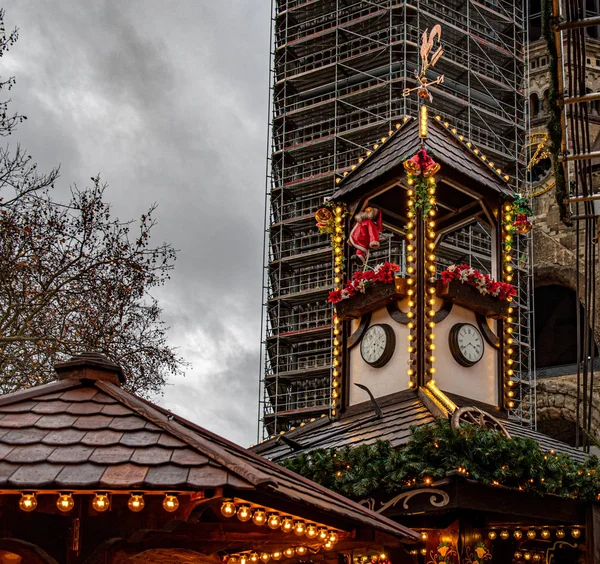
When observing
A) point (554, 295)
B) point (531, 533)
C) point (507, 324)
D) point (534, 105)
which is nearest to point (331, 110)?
point (534, 105)

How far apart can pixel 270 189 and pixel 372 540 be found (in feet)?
91.3

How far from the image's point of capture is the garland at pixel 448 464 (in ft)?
29.6

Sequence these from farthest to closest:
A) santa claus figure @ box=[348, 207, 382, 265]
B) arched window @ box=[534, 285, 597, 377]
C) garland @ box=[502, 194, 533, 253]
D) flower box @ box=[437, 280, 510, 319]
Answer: arched window @ box=[534, 285, 597, 377] → garland @ box=[502, 194, 533, 253] → santa claus figure @ box=[348, 207, 382, 265] → flower box @ box=[437, 280, 510, 319]

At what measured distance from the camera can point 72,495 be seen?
554 centimetres

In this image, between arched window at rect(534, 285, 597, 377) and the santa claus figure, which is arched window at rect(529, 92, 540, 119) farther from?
the santa claus figure

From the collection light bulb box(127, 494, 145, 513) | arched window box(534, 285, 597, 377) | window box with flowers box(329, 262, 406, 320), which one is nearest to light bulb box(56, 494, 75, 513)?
light bulb box(127, 494, 145, 513)

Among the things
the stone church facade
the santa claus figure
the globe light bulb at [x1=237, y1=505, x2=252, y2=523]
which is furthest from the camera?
the stone church facade

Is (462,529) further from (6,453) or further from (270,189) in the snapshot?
(270,189)

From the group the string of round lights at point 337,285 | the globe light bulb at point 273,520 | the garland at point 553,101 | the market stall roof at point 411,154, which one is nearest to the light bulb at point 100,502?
the globe light bulb at point 273,520

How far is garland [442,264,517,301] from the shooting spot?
11751 mm

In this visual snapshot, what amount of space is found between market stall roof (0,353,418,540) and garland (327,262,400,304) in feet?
17.7

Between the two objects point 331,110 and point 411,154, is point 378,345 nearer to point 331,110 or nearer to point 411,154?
point 411,154

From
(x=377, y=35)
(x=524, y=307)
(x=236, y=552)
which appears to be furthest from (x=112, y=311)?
(x=377, y=35)

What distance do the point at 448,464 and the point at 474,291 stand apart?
3.56m
